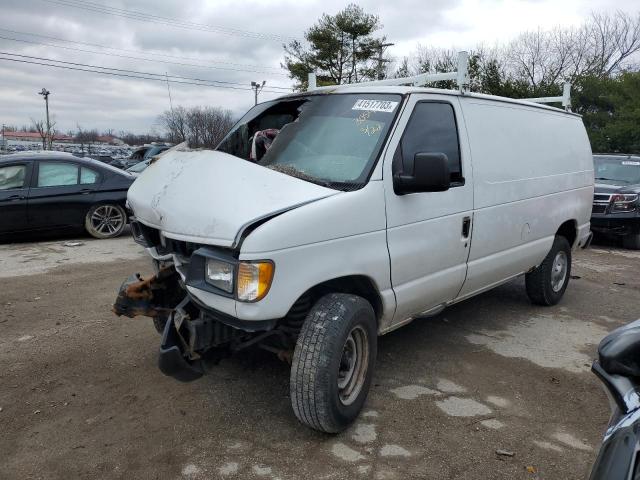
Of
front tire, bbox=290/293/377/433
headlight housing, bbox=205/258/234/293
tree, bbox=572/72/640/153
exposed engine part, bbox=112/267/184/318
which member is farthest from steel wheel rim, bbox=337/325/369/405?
tree, bbox=572/72/640/153

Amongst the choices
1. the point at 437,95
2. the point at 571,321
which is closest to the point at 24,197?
the point at 437,95

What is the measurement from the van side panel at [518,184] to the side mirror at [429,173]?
0.96 meters

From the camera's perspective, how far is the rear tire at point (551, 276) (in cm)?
577

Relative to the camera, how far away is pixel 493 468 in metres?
3.01

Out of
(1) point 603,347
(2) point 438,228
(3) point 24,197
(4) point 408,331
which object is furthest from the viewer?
(3) point 24,197

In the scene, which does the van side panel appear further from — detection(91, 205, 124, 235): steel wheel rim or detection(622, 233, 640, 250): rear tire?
detection(91, 205, 124, 235): steel wheel rim

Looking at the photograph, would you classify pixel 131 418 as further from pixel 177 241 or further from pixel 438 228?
pixel 438 228

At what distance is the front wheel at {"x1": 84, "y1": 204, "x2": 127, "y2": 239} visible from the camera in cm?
948

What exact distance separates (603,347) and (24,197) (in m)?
9.04

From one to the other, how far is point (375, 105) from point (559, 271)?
3.47 m

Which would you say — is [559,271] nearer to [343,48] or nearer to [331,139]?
[331,139]

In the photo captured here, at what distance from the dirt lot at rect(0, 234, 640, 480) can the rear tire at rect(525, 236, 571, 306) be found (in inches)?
12.3

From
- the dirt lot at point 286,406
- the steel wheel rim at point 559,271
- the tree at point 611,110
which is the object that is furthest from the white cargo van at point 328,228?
the tree at point 611,110

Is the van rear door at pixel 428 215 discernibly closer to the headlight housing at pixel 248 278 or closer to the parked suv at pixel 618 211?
the headlight housing at pixel 248 278
